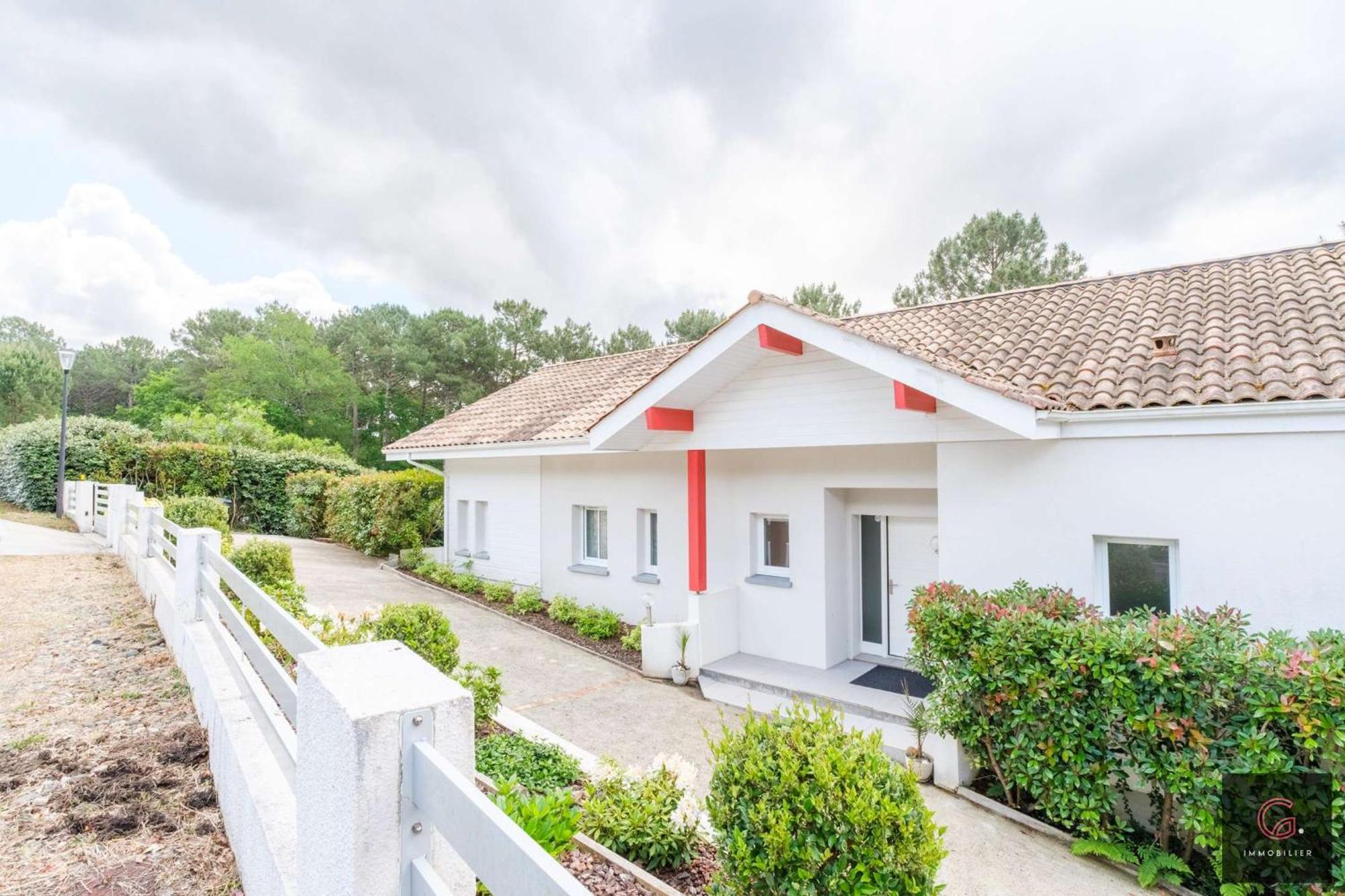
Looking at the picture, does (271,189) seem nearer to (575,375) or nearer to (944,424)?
(575,375)

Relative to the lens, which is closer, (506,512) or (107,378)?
(506,512)

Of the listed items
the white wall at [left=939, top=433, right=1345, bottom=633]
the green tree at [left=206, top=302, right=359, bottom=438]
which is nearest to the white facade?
the white wall at [left=939, top=433, right=1345, bottom=633]


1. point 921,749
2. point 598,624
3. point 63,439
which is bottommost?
point 921,749

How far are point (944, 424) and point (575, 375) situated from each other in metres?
11.6

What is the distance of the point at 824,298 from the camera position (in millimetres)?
31094

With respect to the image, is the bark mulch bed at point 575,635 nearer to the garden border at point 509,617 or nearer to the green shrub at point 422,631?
the garden border at point 509,617

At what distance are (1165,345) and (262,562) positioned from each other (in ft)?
39.1

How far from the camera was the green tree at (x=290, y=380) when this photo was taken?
126 ft

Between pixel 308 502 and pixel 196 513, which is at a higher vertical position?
pixel 196 513

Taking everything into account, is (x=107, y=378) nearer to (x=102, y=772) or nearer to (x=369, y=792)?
(x=102, y=772)

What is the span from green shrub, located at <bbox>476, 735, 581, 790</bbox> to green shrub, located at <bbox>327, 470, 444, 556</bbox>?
12.9 meters

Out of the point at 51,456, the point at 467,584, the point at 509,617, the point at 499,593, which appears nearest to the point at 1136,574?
the point at 509,617

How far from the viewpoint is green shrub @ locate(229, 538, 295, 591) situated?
8648 mm

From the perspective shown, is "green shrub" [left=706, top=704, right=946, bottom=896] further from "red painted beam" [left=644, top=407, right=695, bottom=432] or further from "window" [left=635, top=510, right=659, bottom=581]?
"window" [left=635, top=510, right=659, bottom=581]
